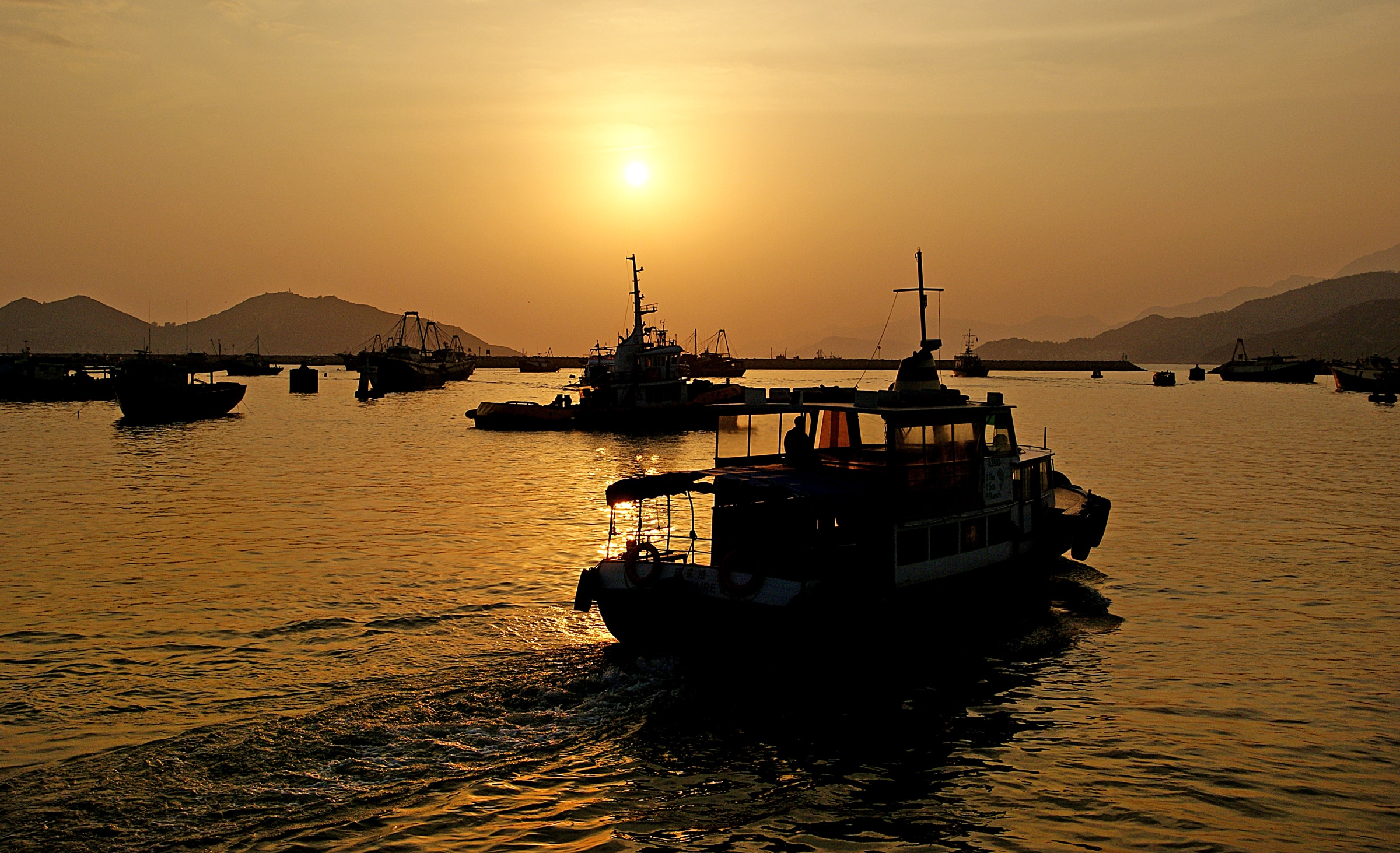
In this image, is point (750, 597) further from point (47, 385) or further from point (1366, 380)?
point (1366, 380)

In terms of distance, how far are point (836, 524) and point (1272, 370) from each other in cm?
20517

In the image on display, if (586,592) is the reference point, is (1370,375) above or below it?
above

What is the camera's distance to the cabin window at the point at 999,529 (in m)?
20.3

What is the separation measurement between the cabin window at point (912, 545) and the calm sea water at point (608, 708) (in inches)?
70.6

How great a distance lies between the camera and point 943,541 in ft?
61.5

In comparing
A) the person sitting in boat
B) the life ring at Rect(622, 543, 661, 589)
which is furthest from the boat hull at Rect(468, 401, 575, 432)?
the life ring at Rect(622, 543, 661, 589)

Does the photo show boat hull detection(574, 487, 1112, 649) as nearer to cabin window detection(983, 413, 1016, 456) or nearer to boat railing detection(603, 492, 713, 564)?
boat railing detection(603, 492, 713, 564)

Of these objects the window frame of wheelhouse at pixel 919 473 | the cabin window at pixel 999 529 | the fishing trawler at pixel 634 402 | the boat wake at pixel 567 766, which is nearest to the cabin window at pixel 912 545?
the window frame of wheelhouse at pixel 919 473

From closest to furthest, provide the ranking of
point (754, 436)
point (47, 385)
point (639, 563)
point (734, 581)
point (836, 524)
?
point (734, 581) → point (639, 563) → point (836, 524) → point (754, 436) → point (47, 385)

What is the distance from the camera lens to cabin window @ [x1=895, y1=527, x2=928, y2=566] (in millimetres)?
17688

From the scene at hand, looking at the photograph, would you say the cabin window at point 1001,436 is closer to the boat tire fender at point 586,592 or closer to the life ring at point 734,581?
the life ring at point 734,581

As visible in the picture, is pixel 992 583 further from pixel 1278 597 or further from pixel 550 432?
pixel 550 432

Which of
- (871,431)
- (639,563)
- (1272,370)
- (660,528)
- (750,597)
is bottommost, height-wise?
(660,528)

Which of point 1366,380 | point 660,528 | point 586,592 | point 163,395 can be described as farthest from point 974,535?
point 1366,380
